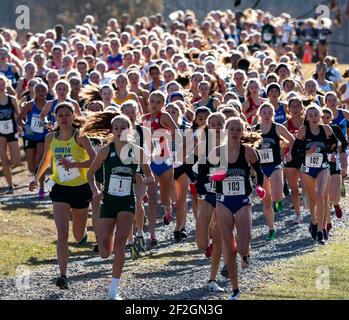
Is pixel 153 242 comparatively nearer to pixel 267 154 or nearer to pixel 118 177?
pixel 267 154

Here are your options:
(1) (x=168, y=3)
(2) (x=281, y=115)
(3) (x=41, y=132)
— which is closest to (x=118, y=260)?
(2) (x=281, y=115)

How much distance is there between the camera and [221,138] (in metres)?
14.2

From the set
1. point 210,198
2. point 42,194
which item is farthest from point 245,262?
point 42,194

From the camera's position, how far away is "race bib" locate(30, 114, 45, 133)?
2086cm

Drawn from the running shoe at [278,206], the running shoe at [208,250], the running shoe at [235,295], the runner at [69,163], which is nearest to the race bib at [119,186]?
the runner at [69,163]

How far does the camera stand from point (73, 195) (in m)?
14.3

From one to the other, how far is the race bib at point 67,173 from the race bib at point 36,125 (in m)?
6.51

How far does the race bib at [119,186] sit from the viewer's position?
13.5m

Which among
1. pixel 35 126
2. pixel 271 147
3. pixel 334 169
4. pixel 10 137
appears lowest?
pixel 334 169

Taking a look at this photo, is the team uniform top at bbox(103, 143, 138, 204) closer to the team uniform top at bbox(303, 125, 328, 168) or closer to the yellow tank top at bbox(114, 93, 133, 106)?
the team uniform top at bbox(303, 125, 328, 168)

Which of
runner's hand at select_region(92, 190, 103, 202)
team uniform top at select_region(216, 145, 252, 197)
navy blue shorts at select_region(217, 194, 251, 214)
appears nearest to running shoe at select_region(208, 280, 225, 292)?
navy blue shorts at select_region(217, 194, 251, 214)

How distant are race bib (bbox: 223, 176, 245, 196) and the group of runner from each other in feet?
0.04

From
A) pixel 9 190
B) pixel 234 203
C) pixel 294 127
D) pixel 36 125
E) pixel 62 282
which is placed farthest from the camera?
pixel 9 190

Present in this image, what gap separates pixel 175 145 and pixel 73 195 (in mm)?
3008
